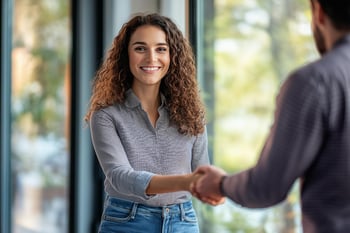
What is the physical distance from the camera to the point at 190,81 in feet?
7.35

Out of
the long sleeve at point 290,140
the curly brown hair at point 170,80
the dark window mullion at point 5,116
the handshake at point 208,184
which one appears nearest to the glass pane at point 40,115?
the dark window mullion at point 5,116

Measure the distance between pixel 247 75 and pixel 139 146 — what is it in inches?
20.1

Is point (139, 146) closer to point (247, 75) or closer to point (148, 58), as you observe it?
point (148, 58)

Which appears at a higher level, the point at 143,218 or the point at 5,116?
the point at 5,116

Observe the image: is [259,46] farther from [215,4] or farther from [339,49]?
[339,49]

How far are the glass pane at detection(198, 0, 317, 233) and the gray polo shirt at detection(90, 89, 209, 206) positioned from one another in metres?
0.27

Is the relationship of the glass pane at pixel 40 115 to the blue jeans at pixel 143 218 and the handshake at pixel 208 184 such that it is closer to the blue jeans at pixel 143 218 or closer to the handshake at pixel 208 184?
the blue jeans at pixel 143 218

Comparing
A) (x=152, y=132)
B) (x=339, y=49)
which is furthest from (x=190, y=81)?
(x=339, y=49)

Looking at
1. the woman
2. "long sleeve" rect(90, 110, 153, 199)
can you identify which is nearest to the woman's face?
the woman

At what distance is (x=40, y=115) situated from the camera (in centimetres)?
397

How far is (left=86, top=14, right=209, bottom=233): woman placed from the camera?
6.68 ft

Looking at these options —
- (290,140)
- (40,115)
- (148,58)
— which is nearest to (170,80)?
(148,58)

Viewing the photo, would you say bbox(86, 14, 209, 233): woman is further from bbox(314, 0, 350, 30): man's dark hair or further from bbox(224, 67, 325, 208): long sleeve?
bbox(314, 0, 350, 30): man's dark hair

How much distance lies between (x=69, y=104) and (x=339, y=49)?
230 centimetres
